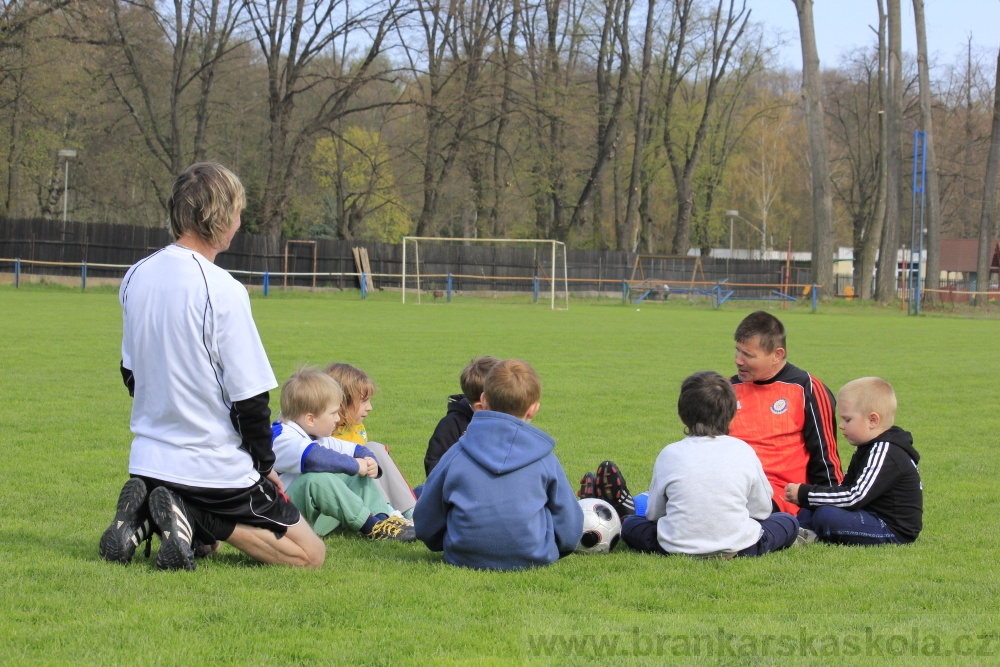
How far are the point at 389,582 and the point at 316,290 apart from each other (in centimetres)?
3731

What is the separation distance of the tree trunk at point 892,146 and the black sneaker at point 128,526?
3849 cm

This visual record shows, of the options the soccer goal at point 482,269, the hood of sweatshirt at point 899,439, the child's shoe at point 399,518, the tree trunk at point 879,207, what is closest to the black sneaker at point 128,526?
the child's shoe at point 399,518

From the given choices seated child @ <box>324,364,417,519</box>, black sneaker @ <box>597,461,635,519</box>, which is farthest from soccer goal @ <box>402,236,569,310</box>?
black sneaker @ <box>597,461,635,519</box>

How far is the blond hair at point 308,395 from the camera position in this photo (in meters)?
5.16

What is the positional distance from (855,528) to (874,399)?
0.66 metres

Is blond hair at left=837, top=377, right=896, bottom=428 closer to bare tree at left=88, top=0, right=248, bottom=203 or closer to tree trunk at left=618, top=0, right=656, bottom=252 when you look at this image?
bare tree at left=88, top=0, right=248, bottom=203

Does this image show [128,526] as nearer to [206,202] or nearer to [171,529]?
[171,529]

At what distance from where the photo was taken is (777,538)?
4.96m

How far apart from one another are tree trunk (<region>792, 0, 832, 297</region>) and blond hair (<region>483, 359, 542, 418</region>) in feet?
113

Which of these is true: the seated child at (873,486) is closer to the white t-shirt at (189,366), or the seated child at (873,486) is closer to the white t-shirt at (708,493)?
the white t-shirt at (708,493)

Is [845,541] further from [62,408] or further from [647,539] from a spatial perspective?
[62,408]

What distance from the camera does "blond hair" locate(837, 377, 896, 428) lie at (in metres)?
5.21

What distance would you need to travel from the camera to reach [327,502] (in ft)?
17.2

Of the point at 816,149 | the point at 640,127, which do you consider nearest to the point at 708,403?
the point at 816,149
